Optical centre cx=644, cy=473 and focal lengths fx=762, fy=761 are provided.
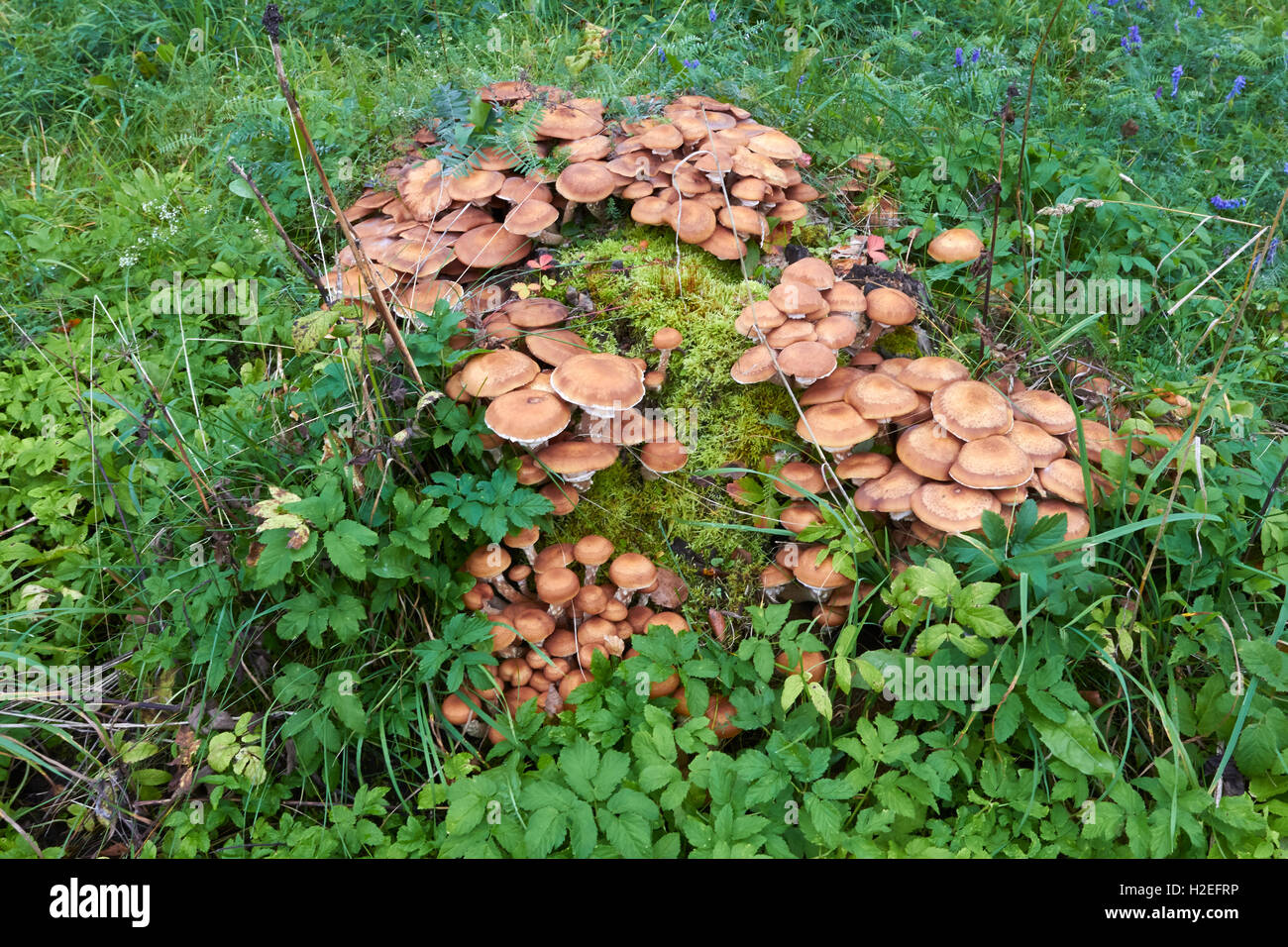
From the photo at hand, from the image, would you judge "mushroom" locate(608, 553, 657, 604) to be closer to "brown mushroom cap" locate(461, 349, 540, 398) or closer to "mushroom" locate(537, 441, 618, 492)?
"mushroom" locate(537, 441, 618, 492)

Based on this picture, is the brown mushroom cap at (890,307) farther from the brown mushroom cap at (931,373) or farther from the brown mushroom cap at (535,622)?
the brown mushroom cap at (535,622)

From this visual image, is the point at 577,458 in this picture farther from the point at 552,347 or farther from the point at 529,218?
the point at 529,218

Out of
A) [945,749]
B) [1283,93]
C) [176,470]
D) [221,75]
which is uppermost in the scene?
[1283,93]

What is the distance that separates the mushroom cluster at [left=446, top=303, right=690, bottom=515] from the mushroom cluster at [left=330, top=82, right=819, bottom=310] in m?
0.54

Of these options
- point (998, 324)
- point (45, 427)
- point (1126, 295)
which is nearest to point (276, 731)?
point (45, 427)

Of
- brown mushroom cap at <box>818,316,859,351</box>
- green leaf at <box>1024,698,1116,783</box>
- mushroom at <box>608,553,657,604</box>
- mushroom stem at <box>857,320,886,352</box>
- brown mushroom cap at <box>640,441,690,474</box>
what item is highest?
brown mushroom cap at <box>818,316,859,351</box>

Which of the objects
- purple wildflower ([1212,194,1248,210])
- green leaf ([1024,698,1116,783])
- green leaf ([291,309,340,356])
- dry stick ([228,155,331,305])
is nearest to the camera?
dry stick ([228,155,331,305])

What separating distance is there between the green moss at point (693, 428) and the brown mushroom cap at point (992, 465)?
3.00 ft

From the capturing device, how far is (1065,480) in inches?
136

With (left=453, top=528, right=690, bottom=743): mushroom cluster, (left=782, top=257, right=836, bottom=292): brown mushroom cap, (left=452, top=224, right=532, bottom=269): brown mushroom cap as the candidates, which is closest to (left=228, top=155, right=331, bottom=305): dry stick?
(left=452, top=224, right=532, bottom=269): brown mushroom cap

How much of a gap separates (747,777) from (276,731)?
83.3 inches

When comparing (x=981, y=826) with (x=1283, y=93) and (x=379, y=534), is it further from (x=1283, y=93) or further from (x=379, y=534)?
(x=1283, y=93)

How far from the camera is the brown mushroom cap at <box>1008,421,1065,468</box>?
3.50 meters

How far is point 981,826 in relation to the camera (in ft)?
9.90
